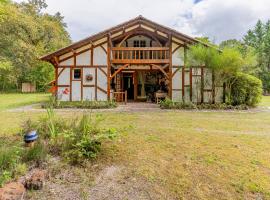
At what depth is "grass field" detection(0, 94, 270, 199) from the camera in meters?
3.35

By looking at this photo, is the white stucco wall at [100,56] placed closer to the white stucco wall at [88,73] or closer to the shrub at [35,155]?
the white stucco wall at [88,73]

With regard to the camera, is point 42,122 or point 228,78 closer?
point 42,122

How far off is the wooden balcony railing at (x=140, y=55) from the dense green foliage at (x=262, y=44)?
75.6 feet

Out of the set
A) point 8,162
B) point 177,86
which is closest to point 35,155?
point 8,162

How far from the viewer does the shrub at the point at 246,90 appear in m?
13.3

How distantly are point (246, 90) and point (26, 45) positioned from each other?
A: 92.4 feet

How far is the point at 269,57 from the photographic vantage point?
3534cm

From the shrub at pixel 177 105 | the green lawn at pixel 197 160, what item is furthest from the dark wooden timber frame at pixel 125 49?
the green lawn at pixel 197 160

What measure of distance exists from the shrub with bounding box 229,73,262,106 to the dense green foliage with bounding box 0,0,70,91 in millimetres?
24671

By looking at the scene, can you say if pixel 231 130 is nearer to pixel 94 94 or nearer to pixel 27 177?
pixel 27 177

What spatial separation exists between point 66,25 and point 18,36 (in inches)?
673

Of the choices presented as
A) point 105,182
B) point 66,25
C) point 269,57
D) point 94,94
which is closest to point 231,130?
point 105,182

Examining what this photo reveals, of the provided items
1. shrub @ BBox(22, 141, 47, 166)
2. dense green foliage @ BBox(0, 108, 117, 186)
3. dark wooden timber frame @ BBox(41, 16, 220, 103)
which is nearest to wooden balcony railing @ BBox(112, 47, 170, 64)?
dark wooden timber frame @ BBox(41, 16, 220, 103)

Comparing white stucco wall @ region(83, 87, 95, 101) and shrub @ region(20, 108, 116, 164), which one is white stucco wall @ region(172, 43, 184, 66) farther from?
shrub @ region(20, 108, 116, 164)
